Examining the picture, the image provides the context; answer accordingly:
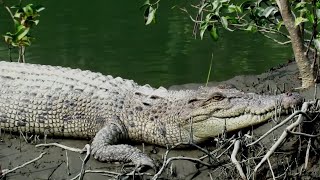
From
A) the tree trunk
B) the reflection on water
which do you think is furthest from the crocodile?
the reflection on water

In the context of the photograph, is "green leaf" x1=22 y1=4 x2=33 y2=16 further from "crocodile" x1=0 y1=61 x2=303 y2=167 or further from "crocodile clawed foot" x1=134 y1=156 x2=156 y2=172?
"crocodile clawed foot" x1=134 y1=156 x2=156 y2=172

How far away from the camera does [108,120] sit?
5.70 metres

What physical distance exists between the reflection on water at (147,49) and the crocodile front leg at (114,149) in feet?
9.71

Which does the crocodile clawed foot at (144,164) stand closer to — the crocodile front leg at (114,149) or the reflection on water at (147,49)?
the crocodile front leg at (114,149)

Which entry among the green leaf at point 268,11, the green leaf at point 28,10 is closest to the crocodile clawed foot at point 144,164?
the green leaf at point 268,11

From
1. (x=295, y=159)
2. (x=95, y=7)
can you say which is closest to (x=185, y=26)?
(x=95, y=7)

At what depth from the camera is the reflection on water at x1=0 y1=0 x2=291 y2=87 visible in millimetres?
9219

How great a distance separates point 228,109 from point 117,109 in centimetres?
118

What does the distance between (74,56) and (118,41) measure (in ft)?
5.25

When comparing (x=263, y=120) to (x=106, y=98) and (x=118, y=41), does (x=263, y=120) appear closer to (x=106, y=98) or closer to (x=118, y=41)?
(x=106, y=98)

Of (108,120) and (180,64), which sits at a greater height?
(180,64)

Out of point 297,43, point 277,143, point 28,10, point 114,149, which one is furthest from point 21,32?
point 277,143

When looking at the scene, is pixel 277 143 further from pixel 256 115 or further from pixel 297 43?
pixel 297 43

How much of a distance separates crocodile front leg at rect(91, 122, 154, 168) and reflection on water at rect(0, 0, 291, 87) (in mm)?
2961
